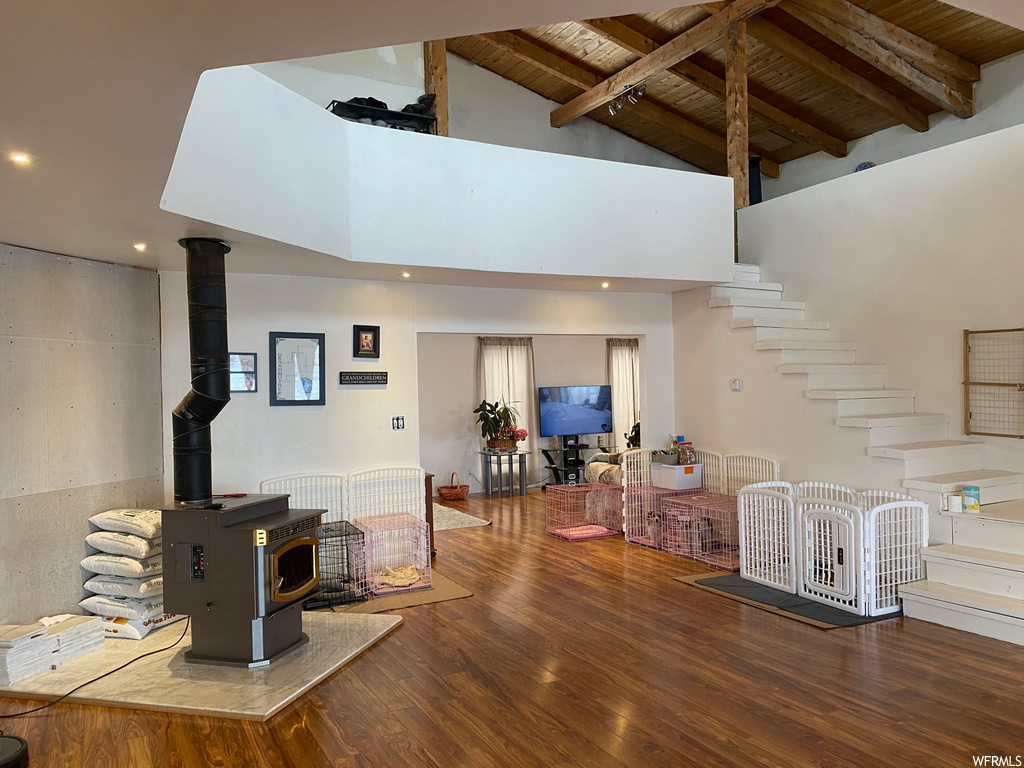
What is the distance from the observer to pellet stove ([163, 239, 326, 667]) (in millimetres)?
3912

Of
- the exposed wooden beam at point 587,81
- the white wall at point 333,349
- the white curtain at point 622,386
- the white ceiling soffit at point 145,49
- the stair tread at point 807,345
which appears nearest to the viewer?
the white ceiling soffit at point 145,49

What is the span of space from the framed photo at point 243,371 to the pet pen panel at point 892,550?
4.52 m

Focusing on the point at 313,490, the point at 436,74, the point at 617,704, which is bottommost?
the point at 617,704

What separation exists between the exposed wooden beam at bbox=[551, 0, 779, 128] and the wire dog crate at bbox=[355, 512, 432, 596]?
5817mm

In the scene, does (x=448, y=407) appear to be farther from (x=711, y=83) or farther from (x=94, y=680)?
(x=94, y=680)

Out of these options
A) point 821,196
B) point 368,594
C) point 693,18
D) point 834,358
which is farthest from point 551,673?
point 693,18

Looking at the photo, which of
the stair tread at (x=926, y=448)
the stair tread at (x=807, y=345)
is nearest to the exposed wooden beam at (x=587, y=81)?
the stair tread at (x=807, y=345)

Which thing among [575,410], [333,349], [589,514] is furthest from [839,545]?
[575,410]

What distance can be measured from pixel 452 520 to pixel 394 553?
2368 mm

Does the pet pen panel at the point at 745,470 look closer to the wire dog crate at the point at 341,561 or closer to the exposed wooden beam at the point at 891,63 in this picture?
the wire dog crate at the point at 341,561

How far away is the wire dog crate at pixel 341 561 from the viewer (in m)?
5.36

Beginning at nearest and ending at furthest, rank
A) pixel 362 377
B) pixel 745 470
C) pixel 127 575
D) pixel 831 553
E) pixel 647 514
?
pixel 127 575
pixel 831 553
pixel 362 377
pixel 745 470
pixel 647 514

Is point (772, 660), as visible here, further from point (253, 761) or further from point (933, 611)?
point (253, 761)

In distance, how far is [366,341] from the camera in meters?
5.98
